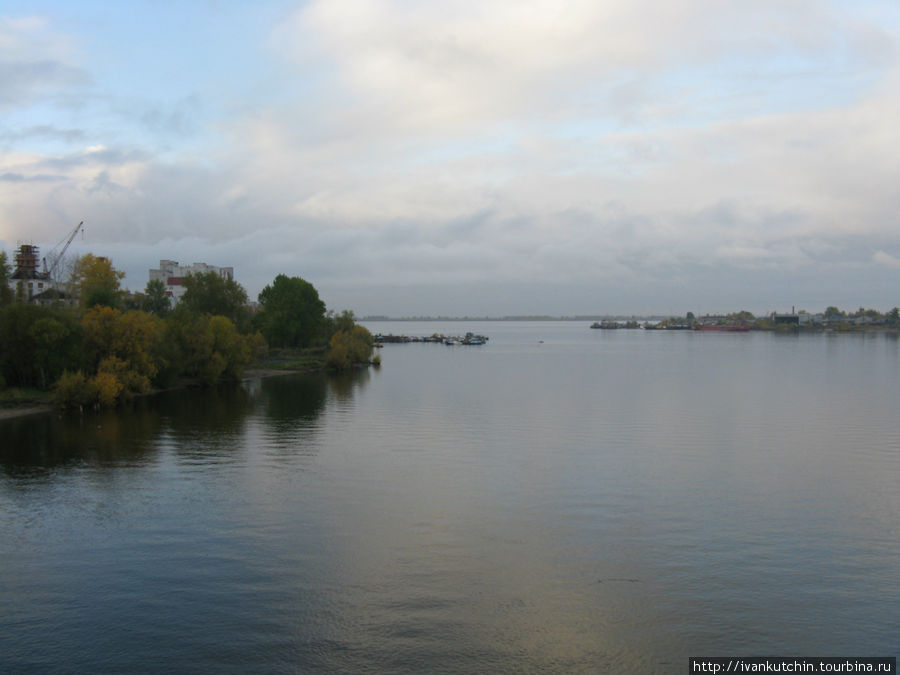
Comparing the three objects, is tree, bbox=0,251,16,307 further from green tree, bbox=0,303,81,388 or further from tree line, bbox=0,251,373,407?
green tree, bbox=0,303,81,388

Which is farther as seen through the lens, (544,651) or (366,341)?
(366,341)

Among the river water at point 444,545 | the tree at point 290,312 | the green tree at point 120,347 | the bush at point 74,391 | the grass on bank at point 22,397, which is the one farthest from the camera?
the tree at point 290,312

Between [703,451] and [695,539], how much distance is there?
1449 cm

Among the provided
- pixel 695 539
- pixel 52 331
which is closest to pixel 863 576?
pixel 695 539

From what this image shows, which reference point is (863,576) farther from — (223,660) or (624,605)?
(223,660)

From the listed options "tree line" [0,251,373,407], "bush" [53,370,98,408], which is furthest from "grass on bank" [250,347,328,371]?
"bush" [53,370,98,408]

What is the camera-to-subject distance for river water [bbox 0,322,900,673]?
604 inches

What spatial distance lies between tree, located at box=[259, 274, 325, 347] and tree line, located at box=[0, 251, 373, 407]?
0.17 meters

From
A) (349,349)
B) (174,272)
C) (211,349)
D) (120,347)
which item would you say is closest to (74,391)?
(120,347)

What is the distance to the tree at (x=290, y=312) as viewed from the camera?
Result: 11025cm

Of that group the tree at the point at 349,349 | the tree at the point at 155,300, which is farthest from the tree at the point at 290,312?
the tree at the point at 155,300

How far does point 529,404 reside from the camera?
54875mm

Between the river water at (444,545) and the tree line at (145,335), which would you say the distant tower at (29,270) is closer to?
the tree line at (145,335)

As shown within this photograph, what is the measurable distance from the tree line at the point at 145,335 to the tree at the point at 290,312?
0.17m
